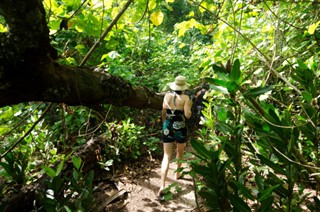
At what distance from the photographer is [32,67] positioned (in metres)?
1.45

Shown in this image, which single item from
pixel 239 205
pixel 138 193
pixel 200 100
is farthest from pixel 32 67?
pixel 200 100

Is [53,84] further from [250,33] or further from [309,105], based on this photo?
[250,33]

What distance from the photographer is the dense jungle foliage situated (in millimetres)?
1780

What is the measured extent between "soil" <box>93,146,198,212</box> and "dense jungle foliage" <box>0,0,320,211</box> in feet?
0.91

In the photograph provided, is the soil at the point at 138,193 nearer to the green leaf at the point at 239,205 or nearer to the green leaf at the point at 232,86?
the green leaf at the point at 239,205

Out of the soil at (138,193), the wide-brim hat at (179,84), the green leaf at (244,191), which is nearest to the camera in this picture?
the green leaf at (244,191)

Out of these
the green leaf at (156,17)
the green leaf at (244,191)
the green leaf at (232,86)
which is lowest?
the green leaf at (244,191)

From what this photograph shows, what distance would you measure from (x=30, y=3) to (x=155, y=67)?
617 centimetres

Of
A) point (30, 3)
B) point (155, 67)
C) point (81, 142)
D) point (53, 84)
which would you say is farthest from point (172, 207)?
point (155, 67)

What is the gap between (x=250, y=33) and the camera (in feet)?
14.1

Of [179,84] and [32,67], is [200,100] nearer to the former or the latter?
[179,84]

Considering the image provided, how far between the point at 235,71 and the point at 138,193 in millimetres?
2952

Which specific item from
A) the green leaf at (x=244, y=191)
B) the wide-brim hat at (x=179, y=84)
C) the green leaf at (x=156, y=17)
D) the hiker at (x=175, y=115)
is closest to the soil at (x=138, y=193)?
Result: the hiker at (x=175, y=115)

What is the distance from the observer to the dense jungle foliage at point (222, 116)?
1.78 m
